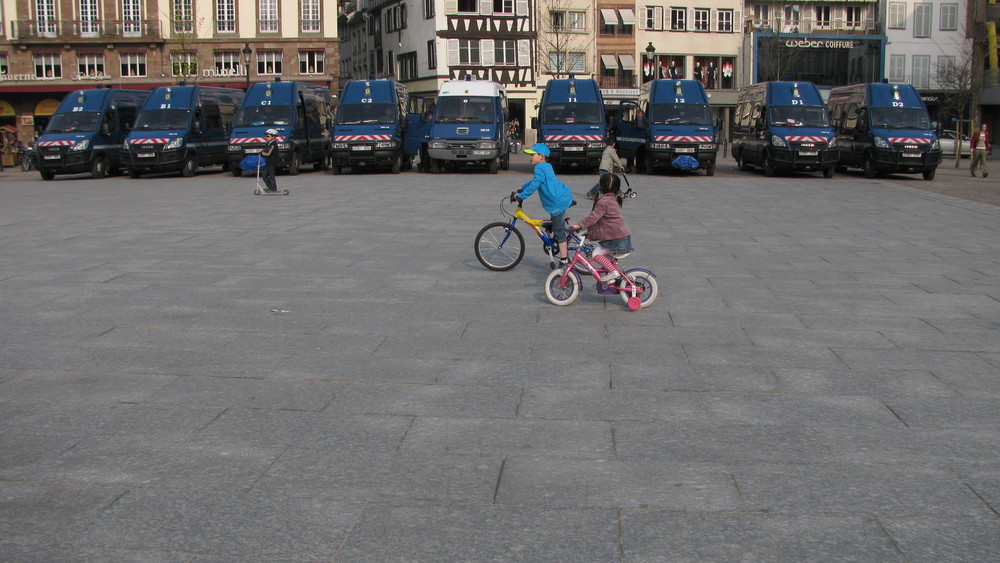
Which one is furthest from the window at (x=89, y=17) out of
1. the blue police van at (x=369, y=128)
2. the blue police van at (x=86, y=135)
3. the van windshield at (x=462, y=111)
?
the van windshield at (x=462, y=111)

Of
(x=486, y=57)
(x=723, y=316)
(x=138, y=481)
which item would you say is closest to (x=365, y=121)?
(x=723, y=316)

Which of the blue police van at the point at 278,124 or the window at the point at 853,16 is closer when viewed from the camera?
the blue police van at the point at 278,124

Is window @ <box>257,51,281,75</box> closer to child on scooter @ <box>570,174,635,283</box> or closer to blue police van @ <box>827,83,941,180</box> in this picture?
blue police van @ <box>827,83,941,180</box>

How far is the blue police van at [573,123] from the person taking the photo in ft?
95.5

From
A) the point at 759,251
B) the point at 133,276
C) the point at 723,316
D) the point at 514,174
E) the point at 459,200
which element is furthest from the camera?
the point at 514,174

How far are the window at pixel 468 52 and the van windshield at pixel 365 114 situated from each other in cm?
3141

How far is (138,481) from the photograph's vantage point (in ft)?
15.1

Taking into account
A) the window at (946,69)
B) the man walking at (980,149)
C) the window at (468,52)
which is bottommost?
the man walking at (980,149)

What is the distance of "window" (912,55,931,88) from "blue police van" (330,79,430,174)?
4632 cm

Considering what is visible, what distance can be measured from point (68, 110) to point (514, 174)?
13870mm

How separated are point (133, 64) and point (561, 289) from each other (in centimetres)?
5479

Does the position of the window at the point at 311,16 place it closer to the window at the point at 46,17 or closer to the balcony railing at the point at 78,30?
the balcony railing at the point at 78,30

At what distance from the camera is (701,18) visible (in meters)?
65.2

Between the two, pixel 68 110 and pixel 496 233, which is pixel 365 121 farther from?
pixel 496 233
